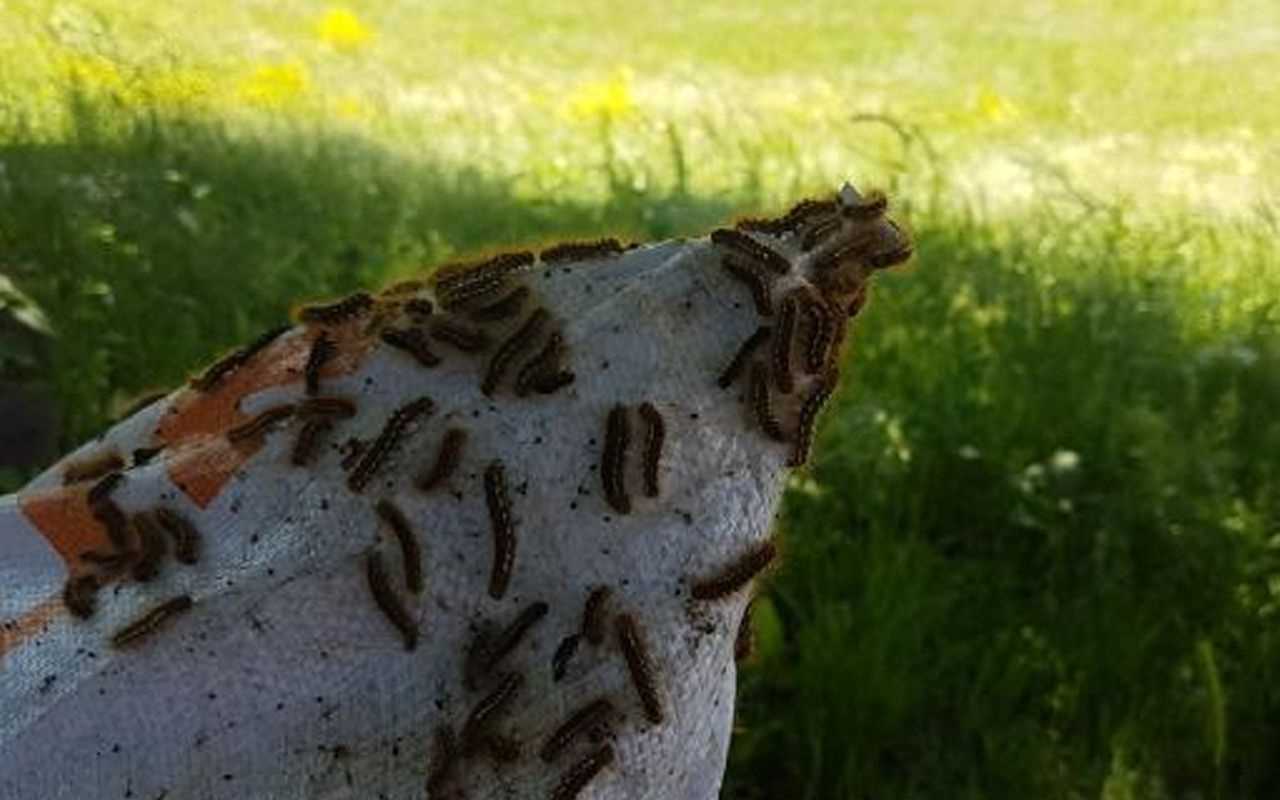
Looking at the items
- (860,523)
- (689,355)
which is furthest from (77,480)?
(860,523)

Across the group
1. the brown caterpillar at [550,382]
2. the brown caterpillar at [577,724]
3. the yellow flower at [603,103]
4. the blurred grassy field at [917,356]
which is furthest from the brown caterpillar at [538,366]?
the yellow flower at [603,103]

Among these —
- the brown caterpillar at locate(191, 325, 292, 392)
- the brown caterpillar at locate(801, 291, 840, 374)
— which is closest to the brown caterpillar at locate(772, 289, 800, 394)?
the brown caterpillar at locate(801, 291, 840, 374)

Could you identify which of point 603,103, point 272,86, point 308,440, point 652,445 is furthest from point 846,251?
point 272,86

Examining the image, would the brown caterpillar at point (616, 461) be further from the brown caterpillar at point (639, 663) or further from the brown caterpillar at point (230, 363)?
the brown caterpillar at point (230, 363)

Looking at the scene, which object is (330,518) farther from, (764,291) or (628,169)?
(628,169)

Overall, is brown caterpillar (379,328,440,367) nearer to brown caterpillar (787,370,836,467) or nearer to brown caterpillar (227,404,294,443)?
brown caterpillar (227,404,294,443)

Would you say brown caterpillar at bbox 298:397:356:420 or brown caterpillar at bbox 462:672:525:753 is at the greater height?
brown caterpillar at bbox 298:397:356:420
